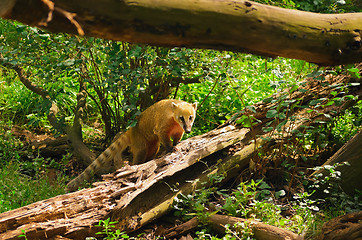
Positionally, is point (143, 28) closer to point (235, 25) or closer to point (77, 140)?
point (235, 25)

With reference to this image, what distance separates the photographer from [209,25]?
1.54 metres

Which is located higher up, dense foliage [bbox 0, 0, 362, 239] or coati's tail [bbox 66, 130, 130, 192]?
dense foliage [bbox 0, 0, 362, 239]

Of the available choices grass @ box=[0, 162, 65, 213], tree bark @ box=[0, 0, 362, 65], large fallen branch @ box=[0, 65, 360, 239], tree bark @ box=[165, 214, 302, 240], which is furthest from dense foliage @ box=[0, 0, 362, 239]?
tree bark @ box=[0, 0, 362, 65]

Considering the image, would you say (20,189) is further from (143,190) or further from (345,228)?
(345,228)

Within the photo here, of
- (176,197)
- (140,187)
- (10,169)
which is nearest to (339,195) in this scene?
(176,197)

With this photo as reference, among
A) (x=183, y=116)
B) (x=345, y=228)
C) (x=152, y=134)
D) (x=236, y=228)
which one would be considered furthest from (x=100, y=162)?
(x=345, y=228)

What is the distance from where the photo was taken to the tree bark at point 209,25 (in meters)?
1.32

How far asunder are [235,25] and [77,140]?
4590 mm

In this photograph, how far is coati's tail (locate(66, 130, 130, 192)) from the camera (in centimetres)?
499

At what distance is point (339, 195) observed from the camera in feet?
13.2

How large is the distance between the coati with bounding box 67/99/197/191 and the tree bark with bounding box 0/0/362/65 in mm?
3235

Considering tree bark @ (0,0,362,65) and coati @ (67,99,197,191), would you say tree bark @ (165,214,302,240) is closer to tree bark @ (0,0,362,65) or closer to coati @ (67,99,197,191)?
coati @ (67,99,197,191)

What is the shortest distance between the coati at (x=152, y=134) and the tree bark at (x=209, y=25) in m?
3.24

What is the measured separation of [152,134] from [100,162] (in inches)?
30.4
